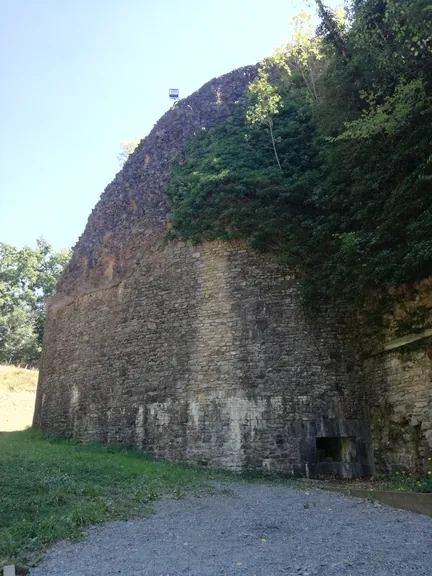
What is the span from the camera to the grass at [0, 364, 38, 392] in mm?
26125

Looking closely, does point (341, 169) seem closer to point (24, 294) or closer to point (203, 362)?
point (203, 362)

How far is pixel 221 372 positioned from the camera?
10641 mm

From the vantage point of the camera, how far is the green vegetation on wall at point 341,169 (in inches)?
356

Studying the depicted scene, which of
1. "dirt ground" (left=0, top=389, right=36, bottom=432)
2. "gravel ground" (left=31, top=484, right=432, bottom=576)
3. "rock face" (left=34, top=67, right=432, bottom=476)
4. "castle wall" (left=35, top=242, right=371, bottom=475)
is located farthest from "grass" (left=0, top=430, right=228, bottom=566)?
"dirt ground" (left=0, top=389, right=36, bottom=432)

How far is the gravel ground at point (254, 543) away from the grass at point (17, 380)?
22.0 metres

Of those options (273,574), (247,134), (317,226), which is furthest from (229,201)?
(273,574)

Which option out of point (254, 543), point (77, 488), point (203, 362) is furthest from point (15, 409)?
point (254, 543)

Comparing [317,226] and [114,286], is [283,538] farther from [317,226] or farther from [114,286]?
[114,286]

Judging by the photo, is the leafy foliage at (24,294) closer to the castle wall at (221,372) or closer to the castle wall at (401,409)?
the castle wall at (221,372)

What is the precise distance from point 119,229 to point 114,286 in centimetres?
212

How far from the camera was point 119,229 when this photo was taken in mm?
14867

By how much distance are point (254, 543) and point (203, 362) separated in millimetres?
5859

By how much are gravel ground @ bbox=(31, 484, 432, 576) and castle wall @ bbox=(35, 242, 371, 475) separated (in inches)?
111

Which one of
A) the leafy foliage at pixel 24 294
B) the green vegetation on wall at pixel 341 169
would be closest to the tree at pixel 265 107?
the green vegetation on wall at pixel 341 169
